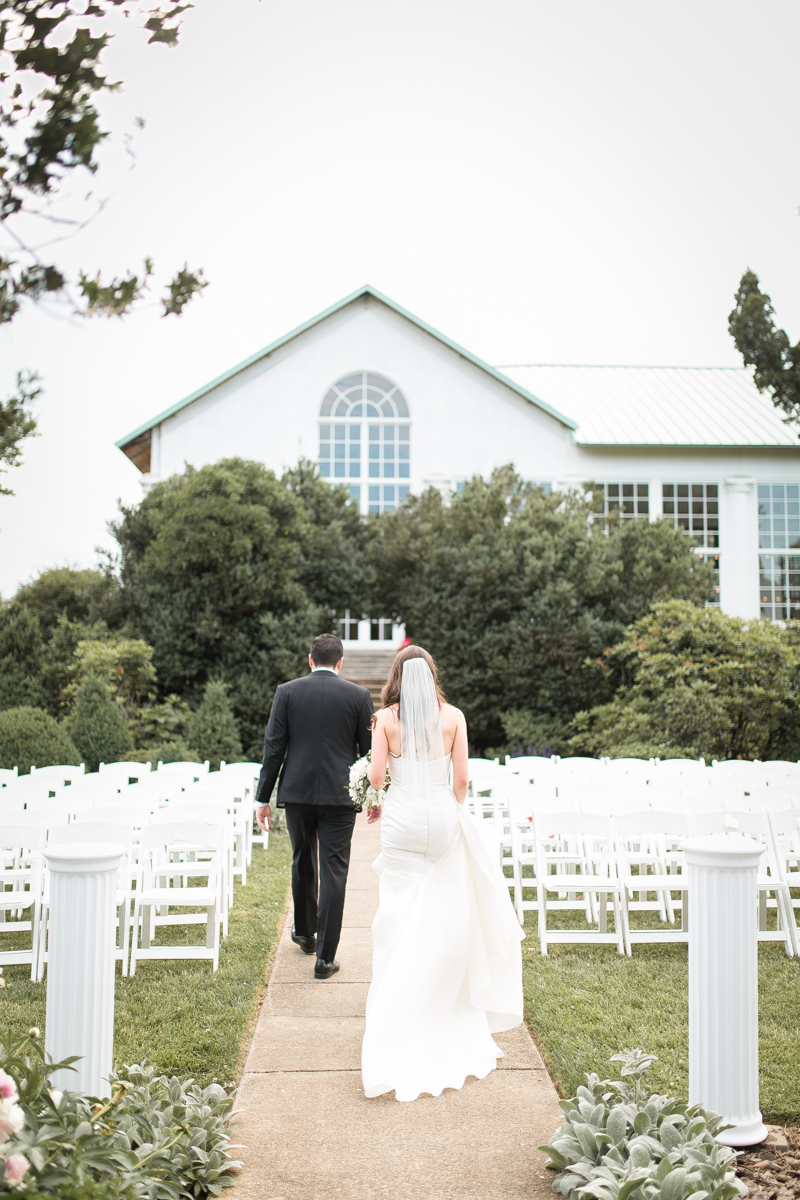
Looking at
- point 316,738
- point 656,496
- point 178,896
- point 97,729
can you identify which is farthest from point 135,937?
point 656,496

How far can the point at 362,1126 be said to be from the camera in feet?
13.3

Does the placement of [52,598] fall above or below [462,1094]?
above

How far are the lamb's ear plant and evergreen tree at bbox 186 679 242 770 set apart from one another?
12.4m

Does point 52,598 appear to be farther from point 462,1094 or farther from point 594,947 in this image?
point 462,1094

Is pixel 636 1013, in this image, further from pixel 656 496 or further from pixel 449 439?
pixel 656 496

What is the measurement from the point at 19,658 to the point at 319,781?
42.8ft

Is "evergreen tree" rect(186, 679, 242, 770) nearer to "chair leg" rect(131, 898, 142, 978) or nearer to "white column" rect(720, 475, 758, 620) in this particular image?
"chair leg" rect(131, 898, 142, 978)

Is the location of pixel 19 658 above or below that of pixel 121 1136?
above

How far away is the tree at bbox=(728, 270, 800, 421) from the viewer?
717 inches

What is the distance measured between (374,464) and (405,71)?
51.0 ft

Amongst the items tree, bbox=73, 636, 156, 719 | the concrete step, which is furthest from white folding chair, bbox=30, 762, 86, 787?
the concrete step

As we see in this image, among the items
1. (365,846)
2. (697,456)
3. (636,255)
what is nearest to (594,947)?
(365,846)

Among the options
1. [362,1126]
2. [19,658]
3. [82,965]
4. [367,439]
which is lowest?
[362,1126]

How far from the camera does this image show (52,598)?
100ft
